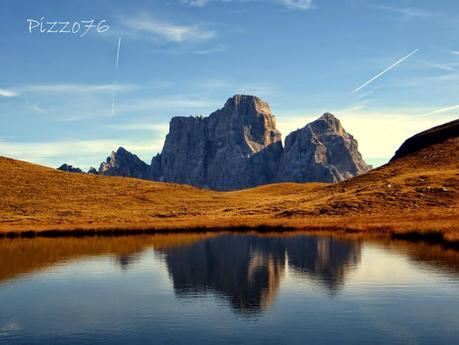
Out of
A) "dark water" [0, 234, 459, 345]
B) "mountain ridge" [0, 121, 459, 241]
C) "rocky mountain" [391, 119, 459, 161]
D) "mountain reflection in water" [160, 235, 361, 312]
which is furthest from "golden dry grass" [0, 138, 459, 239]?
"dark water" [0, 234, 459, 345]

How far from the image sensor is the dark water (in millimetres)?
29406

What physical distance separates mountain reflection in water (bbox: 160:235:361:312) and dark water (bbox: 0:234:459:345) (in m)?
0.12

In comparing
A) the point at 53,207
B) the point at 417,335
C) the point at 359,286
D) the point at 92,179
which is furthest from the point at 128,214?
the point at 417,335

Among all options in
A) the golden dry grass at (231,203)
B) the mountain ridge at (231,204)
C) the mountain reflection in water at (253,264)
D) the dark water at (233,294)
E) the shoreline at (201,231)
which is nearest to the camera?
the dark water at (233,294)

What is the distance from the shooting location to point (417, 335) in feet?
93.1

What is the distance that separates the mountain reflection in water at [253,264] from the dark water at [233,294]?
0.12 metres

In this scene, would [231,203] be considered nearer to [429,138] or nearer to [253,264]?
[429,138]

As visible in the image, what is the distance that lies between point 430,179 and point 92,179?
100 meters

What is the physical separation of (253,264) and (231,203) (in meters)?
86.6

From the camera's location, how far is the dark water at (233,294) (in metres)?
29.4

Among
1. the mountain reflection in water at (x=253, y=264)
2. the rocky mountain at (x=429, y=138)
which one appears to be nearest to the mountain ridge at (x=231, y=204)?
the rocky mountain at (x=429, y=138)

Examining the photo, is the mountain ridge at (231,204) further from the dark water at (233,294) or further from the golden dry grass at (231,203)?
the dark water at (233,294)

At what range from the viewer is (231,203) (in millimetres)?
141000

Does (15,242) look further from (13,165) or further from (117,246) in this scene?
(13,165)
